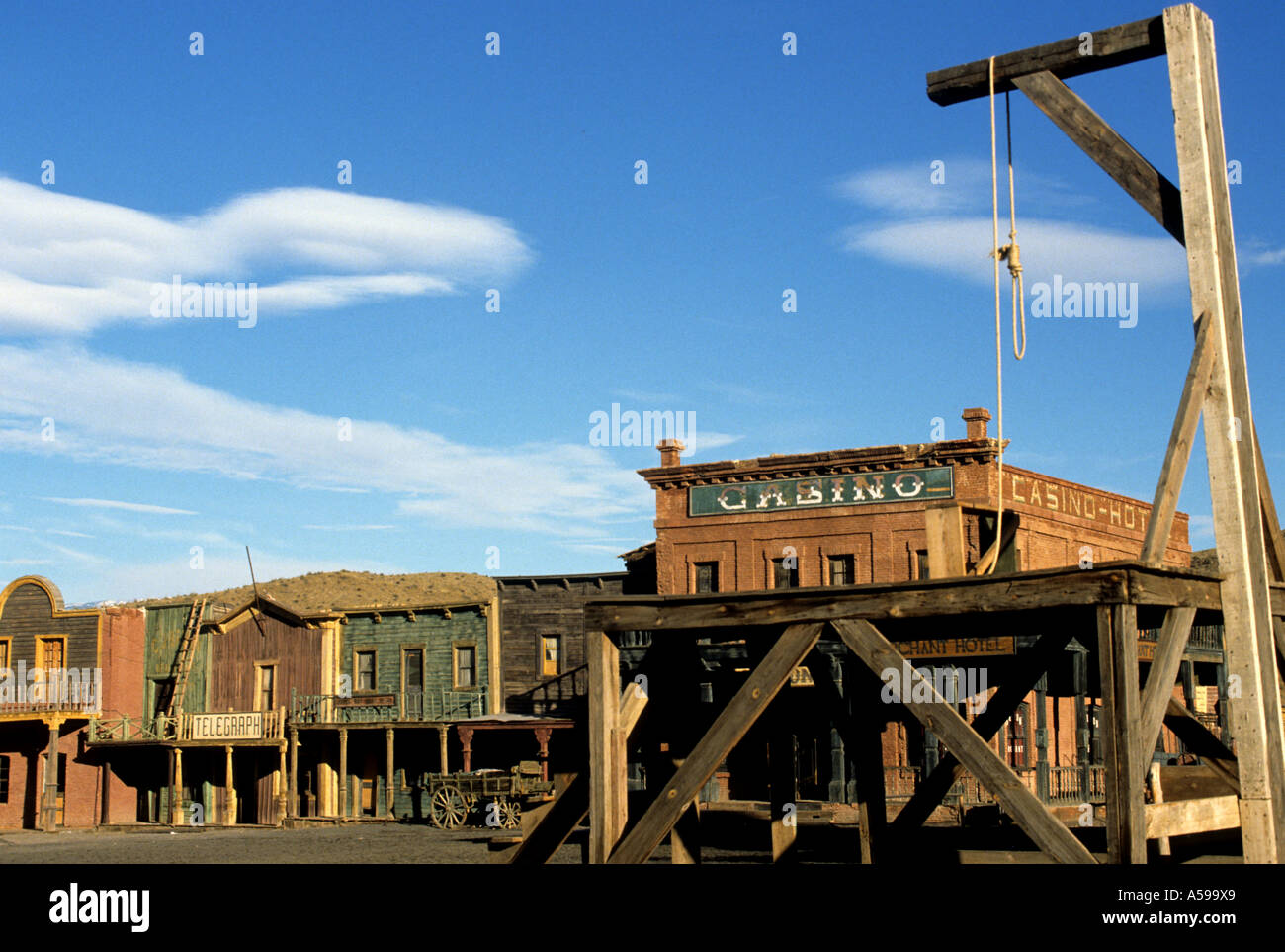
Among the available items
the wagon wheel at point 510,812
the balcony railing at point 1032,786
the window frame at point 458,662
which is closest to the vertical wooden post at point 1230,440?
the balcony railing at point 1032,786

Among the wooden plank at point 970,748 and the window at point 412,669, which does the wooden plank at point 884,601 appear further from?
the window at point 412,669

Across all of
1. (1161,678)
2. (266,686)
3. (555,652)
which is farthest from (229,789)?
(1161,678)

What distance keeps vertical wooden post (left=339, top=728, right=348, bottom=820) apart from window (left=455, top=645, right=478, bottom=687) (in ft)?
13.1

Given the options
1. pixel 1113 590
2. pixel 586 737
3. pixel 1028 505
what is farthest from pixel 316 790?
pixel 1113 590

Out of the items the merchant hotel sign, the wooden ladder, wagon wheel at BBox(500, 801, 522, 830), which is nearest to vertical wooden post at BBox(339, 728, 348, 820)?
wagon wheel at BBox(500, 801, 522, 830)

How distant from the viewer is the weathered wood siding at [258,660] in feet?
154

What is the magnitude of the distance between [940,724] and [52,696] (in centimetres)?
4507

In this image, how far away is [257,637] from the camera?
157ft

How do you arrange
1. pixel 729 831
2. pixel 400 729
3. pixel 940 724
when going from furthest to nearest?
1. pixel 400 729
2. pixel 729 831
3. pixel 940 724

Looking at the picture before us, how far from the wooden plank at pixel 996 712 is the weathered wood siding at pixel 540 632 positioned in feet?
110

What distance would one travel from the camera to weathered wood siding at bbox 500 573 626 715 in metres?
44.2
